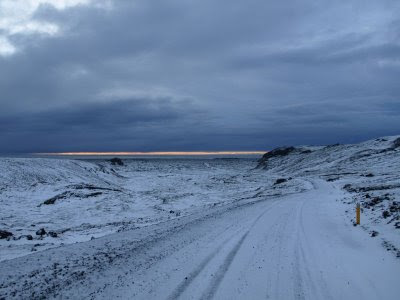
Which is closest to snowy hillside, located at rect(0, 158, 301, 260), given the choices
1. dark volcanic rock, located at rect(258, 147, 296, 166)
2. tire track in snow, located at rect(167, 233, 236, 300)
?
tire track in snow, located at rect(167, 233, 236, 300)

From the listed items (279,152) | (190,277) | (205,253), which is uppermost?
(279,152)

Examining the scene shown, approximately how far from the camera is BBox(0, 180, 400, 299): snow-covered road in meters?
7.42

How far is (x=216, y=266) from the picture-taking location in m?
9.08

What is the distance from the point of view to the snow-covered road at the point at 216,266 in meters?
7.42

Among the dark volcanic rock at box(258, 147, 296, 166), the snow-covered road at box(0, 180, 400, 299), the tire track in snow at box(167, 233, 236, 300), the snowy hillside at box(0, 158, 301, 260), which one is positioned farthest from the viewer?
the dark volcanic rock at box(258, 147, 296, 166)

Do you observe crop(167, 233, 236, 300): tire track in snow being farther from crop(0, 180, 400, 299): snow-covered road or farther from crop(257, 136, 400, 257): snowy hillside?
crop(257, 136, 400, 257): snowy hillside

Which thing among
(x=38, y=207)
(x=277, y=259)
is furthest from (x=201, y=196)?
(x=277, y=259)

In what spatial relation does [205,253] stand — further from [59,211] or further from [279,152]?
[279,152]

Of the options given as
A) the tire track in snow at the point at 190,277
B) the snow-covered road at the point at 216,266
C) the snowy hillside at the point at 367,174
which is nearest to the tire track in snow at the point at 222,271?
the snow-covered road at the point at 216,266

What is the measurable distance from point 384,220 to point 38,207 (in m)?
20.5

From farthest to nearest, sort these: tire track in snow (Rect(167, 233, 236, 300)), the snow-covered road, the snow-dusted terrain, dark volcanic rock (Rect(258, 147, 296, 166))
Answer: dark volcanic rock (Rect(258, 147, 296, 166)) < the snow-dusted terrain < the snow-covered road < tire track in snow (Rect(167, 233, 236, 300))

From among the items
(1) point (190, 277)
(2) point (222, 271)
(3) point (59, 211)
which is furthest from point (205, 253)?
(3) point (59, 211)

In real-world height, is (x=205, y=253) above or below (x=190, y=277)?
below

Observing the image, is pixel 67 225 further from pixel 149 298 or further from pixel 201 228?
pixel 149 298
